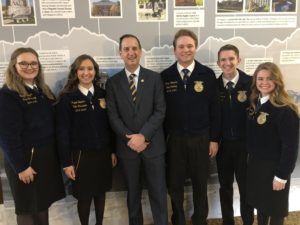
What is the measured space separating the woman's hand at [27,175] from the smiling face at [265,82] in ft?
5.19

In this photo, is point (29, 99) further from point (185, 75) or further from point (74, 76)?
point (185, 75)

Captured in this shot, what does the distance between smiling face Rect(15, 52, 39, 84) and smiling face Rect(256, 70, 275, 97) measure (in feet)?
4.83

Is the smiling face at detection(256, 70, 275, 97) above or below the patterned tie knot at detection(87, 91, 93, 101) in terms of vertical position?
above

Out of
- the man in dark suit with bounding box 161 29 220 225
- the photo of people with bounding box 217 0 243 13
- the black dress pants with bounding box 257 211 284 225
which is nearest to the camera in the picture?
the black dress pants with bounding box 257 211 284 225

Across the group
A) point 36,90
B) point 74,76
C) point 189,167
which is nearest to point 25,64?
point 36,90

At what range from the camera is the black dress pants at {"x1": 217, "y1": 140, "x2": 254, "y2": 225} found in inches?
84.5

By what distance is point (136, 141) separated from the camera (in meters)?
1.99

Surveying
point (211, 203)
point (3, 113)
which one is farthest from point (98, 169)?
point (211, 203)

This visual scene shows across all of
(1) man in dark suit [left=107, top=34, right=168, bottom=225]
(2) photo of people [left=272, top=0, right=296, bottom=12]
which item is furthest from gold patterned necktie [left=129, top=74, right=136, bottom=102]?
(2) photo of people [left=272, top=0, right=296, bottom=12]

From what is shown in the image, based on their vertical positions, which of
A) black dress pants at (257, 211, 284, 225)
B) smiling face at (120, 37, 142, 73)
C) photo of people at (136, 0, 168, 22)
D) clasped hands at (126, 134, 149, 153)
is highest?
photo of people at (136, 0, 168, 22)

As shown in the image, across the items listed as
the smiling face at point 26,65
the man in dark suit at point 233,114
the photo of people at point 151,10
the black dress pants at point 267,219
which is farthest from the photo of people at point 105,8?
the black dress pants at point 267,219

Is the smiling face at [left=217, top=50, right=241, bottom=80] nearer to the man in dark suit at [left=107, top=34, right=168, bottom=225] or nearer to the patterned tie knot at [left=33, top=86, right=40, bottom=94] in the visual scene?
the man in dark suit at [left=107, top=34, right=168, bottom=225]

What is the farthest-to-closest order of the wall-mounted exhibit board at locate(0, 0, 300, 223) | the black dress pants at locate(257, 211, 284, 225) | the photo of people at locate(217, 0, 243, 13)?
the photo of people at locate(217, 0, 243, 13), the wall-mounted exhibit board at locate(0, 0, 300, 223), the black dress pants at locate(257, 211, 284, 225)

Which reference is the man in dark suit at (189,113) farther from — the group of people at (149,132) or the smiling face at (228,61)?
the smiling face at (228,61)
